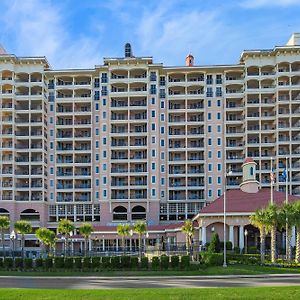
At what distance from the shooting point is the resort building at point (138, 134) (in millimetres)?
97125

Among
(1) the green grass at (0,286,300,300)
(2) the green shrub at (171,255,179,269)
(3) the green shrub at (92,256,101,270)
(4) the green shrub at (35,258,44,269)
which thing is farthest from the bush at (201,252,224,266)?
(1) the green grass at (0,286,300,300)

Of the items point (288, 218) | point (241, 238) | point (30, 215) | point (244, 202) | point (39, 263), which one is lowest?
point (39, 263)

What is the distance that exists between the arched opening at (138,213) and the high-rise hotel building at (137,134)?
196 millimetres

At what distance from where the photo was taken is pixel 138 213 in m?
98.3

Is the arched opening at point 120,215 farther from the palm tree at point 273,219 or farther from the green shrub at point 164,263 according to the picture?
the green shrub at point 164,263

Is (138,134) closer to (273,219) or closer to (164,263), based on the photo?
(273,219)

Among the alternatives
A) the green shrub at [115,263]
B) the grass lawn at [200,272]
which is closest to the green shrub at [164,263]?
the grass lawn at [200,272]

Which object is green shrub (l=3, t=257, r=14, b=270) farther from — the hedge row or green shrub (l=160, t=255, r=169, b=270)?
green shrub (l=160, t=255, r=169, b=270)

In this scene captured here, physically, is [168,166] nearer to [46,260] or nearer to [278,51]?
[278,51]

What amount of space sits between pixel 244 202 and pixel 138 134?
33474mm

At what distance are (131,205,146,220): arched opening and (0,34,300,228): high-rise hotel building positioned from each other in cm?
20

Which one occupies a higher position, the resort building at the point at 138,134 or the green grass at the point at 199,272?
the resort building at the point at 138,134

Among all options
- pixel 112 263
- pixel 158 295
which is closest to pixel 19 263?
pixel 112 263

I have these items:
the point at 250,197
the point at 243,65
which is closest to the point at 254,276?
the point at 250,197
